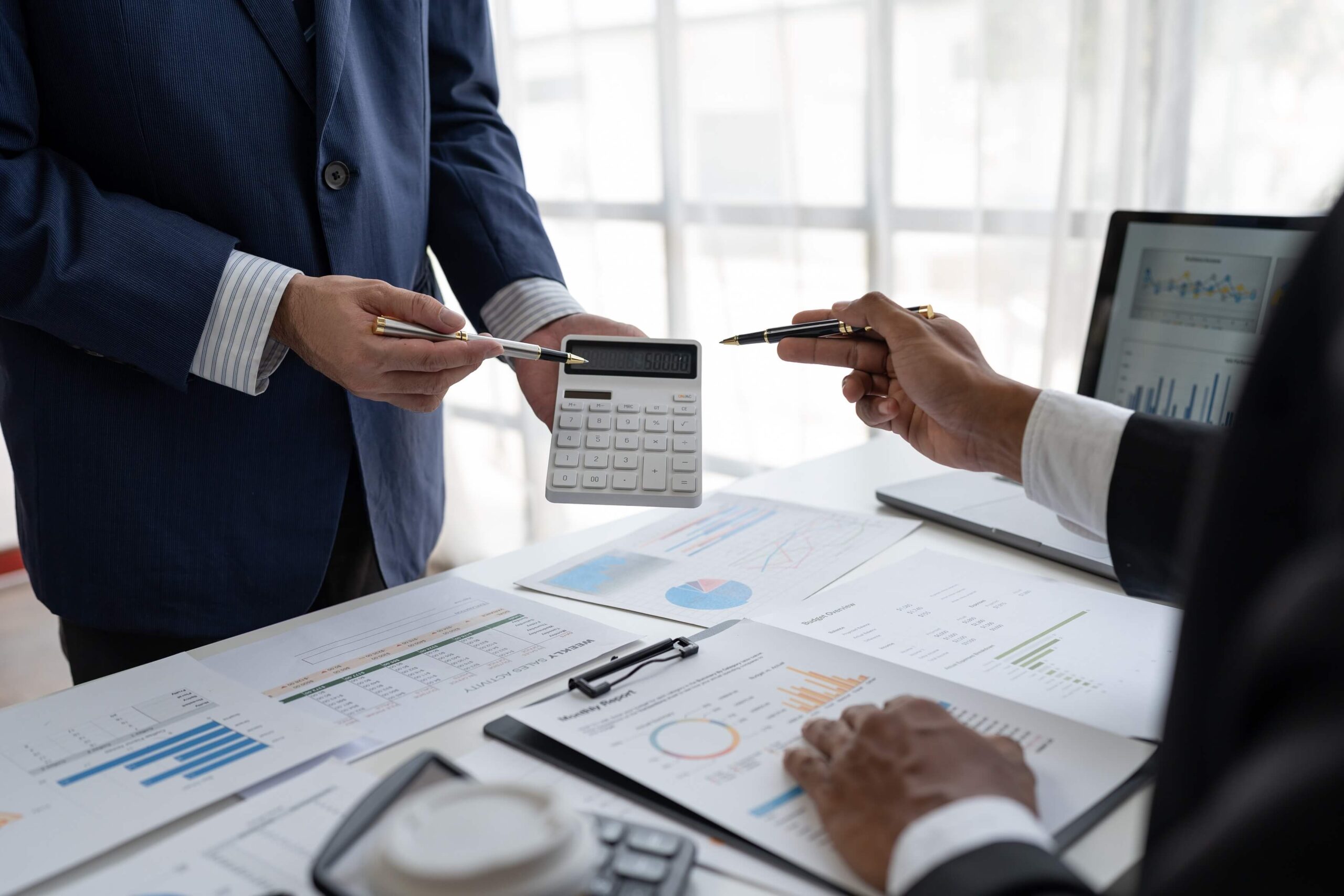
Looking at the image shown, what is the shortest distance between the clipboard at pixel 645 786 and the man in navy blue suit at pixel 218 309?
0.34 metres

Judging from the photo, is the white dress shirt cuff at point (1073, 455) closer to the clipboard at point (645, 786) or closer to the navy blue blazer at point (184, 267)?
the clipboard at point (645, 786)

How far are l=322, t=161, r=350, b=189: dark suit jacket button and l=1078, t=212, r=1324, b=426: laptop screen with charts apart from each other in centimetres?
88

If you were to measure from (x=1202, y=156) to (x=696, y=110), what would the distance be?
1.14 metres

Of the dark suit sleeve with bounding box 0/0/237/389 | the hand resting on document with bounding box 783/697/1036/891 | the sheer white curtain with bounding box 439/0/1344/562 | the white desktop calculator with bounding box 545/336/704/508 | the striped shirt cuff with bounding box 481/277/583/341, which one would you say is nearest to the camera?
the hand resting on document with bounding box 783/697/1036/891

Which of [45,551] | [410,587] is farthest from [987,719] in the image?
[45,551]

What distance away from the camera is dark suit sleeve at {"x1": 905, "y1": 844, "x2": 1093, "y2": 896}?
1.47 feet

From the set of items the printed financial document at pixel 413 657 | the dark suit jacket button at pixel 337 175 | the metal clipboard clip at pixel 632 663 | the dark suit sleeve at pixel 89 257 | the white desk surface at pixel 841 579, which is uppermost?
the dark suit jacket button at pixel 337 175

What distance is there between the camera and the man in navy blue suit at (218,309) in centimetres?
91

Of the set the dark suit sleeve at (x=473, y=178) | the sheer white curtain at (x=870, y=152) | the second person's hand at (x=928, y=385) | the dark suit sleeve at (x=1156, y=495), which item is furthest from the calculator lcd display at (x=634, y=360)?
the sheer white curtain at (x=870, y=152)

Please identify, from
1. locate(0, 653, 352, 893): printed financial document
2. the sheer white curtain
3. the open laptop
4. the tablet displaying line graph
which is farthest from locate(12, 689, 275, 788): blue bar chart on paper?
the sheer white curtain

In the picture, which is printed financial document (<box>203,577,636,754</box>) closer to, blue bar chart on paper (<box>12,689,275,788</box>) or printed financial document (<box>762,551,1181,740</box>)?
blue bar chart on paper (<box>12,689,275,788</box>)

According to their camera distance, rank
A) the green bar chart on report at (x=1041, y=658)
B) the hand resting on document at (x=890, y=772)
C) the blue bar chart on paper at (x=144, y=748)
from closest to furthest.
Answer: the hand resting on document at (x=890, y=772), the blue bar chart on paper at (x=144, y=748), the green bar chart on report at (x=1041, y=658)

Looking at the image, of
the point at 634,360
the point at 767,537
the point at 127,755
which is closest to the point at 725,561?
the point at 767,537

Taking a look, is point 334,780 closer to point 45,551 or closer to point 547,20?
point 45,551
